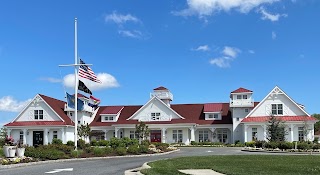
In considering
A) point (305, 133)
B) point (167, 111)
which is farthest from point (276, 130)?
point (167, 111)

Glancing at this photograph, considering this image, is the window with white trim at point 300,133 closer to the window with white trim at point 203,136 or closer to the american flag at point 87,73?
the window with white trim at point 203,136

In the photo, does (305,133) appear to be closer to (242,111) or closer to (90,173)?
(242,111)

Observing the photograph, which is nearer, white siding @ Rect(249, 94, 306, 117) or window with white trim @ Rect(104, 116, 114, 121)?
white siding @ Rect(249, 94, 306, 117)

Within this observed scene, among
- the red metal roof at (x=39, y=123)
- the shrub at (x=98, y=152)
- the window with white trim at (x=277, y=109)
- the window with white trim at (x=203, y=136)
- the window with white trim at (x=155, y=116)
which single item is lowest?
the window with white trim at (x=203, y=136)

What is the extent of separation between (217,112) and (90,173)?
4396cm

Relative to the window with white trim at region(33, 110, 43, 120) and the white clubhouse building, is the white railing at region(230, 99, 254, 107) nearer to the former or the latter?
the white clubhouse building

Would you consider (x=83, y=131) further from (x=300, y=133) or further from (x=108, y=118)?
(x=300, y=133)

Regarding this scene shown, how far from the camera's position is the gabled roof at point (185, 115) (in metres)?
57.9

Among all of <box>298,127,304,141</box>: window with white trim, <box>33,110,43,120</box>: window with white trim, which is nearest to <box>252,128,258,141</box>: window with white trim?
<box>298,127,304,141</box>: window with white trim

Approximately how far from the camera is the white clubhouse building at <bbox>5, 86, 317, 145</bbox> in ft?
175

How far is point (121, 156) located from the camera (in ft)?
91.6

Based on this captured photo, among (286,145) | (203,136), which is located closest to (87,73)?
(286,145)

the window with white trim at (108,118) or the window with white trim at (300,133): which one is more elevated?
the window with white trim at (108,118)

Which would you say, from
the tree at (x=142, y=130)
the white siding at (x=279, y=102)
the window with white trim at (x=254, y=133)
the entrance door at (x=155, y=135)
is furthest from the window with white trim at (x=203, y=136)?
the tree at (x=142, y=130)
